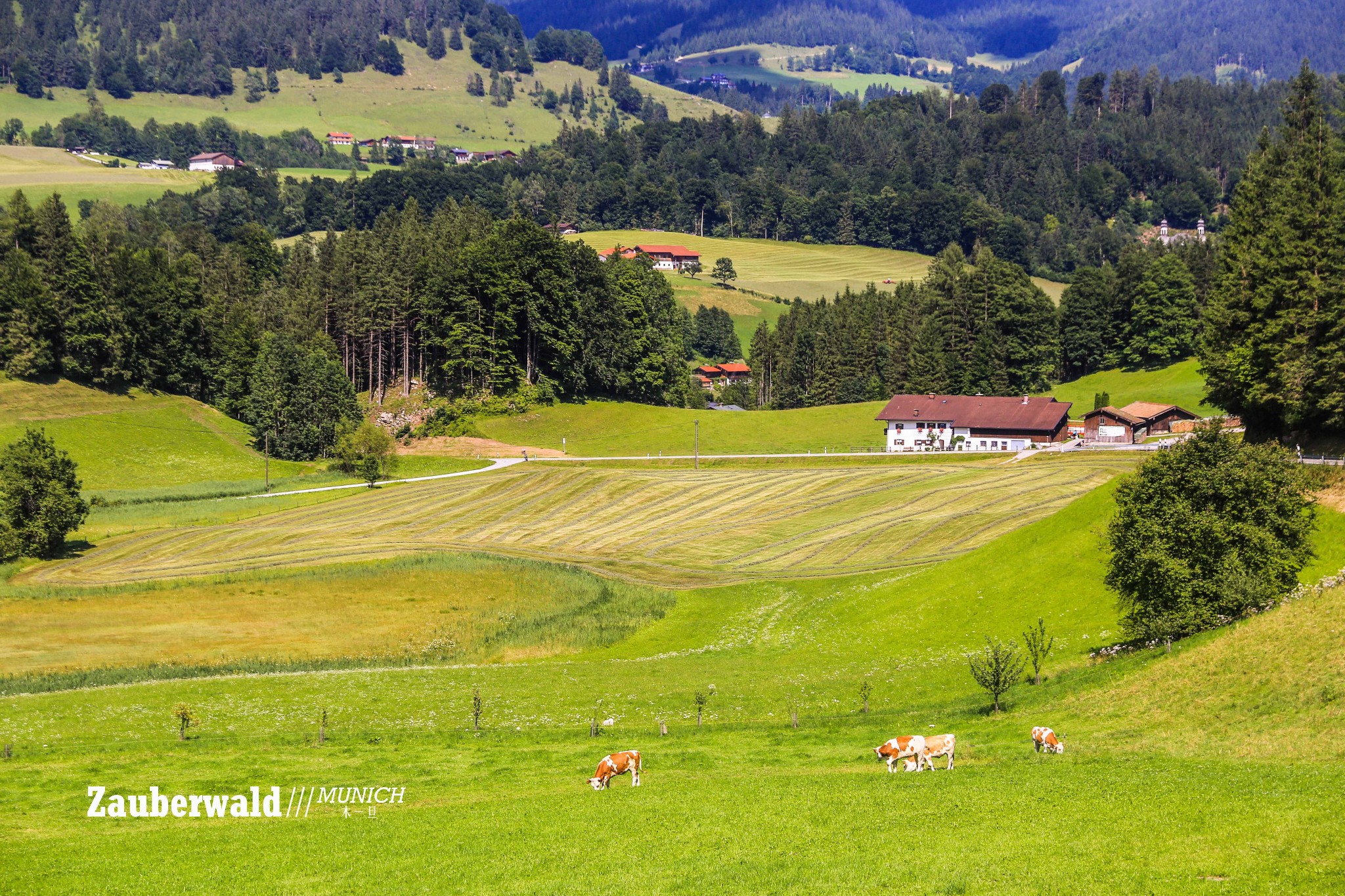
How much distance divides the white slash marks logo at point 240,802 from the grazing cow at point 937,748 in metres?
15.5

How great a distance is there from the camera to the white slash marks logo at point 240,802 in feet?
→ 102

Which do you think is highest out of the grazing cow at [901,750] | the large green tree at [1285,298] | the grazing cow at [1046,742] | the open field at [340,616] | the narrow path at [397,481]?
the large green tree at [1285,298]

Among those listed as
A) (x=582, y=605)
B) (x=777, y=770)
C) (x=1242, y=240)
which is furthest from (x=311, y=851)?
(x=1242, y=240)

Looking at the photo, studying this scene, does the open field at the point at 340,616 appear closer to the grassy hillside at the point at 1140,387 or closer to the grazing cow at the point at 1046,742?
the grazing cow at the point at 1046,742

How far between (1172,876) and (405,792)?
21091 mm

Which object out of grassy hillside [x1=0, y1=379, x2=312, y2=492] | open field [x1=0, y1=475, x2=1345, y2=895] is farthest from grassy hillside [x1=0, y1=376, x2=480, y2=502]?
open field [x1=0, y1=475, x2=1345, y2=895]

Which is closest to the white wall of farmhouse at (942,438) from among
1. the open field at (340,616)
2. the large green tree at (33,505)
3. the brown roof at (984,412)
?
the brown roof at (984,412)

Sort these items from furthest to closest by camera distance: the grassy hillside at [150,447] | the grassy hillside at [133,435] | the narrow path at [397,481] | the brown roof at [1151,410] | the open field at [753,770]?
the brown roof at [1151,410] → the grassy hillside at [133,435] → the grassy hillside at [150,447] → the narrow path at [397,481] → the open field at [753,770]

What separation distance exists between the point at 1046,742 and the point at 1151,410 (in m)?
108

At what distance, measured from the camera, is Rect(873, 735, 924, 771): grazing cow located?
3359 centimetres

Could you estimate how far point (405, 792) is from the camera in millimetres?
32938

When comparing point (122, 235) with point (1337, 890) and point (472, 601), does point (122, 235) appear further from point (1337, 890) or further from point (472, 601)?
point (1337, 890)

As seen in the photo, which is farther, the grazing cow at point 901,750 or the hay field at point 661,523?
the hay field at point 661,523

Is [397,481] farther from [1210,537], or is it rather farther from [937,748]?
[937,748]
